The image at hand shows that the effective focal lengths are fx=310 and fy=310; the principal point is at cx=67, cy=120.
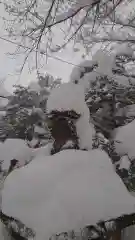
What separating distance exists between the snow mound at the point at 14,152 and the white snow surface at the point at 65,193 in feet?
1.16

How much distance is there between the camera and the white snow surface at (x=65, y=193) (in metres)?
1.61

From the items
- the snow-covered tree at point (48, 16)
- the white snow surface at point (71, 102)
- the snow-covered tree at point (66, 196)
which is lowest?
the snow-covered tree at point (66, 196)

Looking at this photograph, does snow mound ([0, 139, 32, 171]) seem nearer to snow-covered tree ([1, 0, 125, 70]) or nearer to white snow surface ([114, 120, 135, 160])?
white snow surface ([114, 120, 135, 160])

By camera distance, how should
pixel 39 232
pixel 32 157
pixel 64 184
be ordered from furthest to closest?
pixel 32 157 → pixel 64 184 → pixel 39 232

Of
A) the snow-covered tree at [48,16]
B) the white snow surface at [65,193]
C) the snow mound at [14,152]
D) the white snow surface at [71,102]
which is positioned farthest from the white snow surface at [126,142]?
the snow-covered tree at [48,16]

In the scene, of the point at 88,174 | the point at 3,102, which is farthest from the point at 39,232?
the point at 3,102

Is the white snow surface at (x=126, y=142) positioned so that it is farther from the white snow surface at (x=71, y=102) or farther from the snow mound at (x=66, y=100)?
the snow mound at (x=66, y=100)

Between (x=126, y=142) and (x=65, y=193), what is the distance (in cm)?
92

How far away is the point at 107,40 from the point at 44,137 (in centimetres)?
256

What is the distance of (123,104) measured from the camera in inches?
127

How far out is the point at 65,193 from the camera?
1667mm

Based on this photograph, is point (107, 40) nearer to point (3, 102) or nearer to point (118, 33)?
point (118, 33)

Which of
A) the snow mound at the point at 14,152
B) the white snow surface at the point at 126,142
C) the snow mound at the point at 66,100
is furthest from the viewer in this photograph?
the white snow surface at the point at 126,142

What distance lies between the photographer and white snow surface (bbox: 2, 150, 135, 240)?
5.29ft
